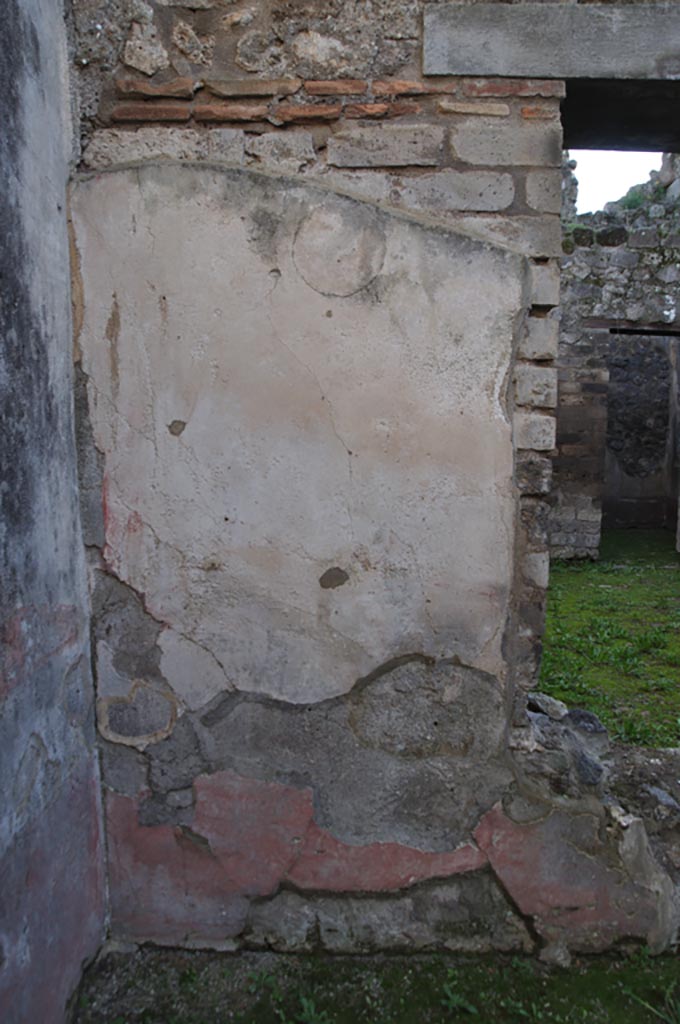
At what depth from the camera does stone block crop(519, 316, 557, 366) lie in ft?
6.76


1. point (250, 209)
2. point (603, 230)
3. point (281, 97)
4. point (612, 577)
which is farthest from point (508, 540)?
point (603, 230)

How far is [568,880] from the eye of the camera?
2.21 meters

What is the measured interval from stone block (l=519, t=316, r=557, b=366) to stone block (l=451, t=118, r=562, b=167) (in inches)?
17.0

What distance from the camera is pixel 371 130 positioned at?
204 centimetres

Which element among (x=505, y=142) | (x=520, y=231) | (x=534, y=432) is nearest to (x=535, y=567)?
(x=534, y=432)

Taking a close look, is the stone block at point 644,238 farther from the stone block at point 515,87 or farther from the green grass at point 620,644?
the stone block at point 515,87

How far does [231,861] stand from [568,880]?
103 centimetres

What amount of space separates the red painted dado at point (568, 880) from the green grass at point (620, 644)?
145 cm

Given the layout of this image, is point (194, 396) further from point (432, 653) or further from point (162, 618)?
point (432, 653)

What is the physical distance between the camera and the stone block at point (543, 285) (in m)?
2.04

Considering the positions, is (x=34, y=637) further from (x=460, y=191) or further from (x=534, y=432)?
(x=460, y=191)

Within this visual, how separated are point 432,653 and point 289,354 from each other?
962 millimetres

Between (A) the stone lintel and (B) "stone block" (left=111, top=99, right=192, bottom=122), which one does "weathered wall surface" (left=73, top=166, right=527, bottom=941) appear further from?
(A) the stone lintel

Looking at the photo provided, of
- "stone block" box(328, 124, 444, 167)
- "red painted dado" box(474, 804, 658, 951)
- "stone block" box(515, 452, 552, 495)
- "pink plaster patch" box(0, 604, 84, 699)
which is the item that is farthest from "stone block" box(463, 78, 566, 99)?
"red painted dado" box(474, 804, 658, 951)
